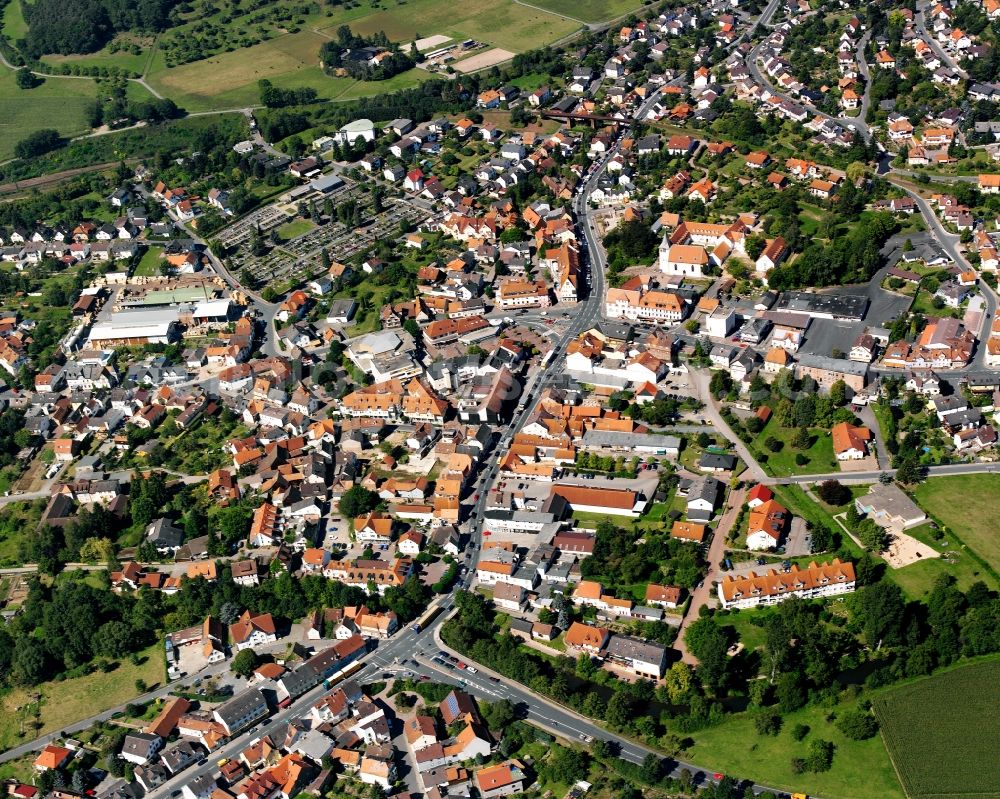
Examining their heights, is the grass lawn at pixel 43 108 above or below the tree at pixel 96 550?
above

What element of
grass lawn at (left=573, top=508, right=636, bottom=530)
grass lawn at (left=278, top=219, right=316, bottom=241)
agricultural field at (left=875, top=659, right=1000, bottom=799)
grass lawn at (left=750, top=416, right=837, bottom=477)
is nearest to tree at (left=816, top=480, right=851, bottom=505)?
grass lawn at (left=750, top=416, right=837, bottom=477)

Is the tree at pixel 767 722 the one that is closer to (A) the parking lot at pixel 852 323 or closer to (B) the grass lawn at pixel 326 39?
(A) the parking lot at pixel 852 323

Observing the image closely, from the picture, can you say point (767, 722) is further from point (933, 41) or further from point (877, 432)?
point (933, 41)

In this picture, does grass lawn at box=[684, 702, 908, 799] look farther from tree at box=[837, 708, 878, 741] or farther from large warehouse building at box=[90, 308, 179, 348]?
large warehouse building at box=[90, 308, 179, 348]

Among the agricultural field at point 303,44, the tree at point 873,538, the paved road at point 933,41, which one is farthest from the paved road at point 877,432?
the agricultural field at point 303,44

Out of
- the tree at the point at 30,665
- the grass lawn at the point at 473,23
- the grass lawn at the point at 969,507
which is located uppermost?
the grass lawn at the point at 473,23

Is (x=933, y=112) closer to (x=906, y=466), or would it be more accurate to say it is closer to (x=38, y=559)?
(x=906, y=466)

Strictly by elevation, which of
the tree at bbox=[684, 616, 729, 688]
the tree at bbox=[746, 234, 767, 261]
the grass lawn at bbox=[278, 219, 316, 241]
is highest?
the tree at bbox=[746, 234, 767, 261]

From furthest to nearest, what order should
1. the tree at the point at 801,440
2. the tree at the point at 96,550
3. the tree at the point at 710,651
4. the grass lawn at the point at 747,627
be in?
the tree at the point at 96,550
the tree at the point at 801,440
the grass lawn at the point at 747,627
the tree at the point at 710,651
